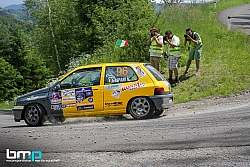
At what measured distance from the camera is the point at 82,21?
115ft

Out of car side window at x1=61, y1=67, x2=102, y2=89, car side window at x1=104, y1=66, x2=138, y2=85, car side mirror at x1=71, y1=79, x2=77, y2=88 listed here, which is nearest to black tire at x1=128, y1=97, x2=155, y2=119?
car side window at x1=104, y1=66, x2=138, y2=85

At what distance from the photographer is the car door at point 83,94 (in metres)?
11.9

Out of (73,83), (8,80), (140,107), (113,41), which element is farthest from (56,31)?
(140,107)

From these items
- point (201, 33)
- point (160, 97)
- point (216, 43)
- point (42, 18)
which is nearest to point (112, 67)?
point (160, 97)

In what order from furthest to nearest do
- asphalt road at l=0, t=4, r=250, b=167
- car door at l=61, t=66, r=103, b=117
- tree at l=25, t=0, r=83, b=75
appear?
tree at l=25, t=0, r=83, b=75
car door at l=61, t=66, r=103, b=117
asphalt road at l=0, t=4, r=250, b=167

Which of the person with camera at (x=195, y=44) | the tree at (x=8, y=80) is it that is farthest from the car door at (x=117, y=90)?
the tree at (x=8, y=80)

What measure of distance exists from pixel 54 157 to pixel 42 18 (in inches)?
1668

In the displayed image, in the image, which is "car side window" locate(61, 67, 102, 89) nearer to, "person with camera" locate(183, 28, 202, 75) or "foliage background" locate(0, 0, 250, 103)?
"foliage background" locate(0, 0, 250, 103)

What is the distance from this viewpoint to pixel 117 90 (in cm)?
1184

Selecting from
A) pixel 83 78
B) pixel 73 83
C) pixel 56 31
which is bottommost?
pixel 73 83

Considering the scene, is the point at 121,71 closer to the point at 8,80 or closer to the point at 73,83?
the point at 73,83

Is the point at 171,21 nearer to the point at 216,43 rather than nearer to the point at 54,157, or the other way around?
the point at 216,43

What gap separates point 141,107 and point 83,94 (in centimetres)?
167

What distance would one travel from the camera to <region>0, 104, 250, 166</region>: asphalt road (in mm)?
7039
